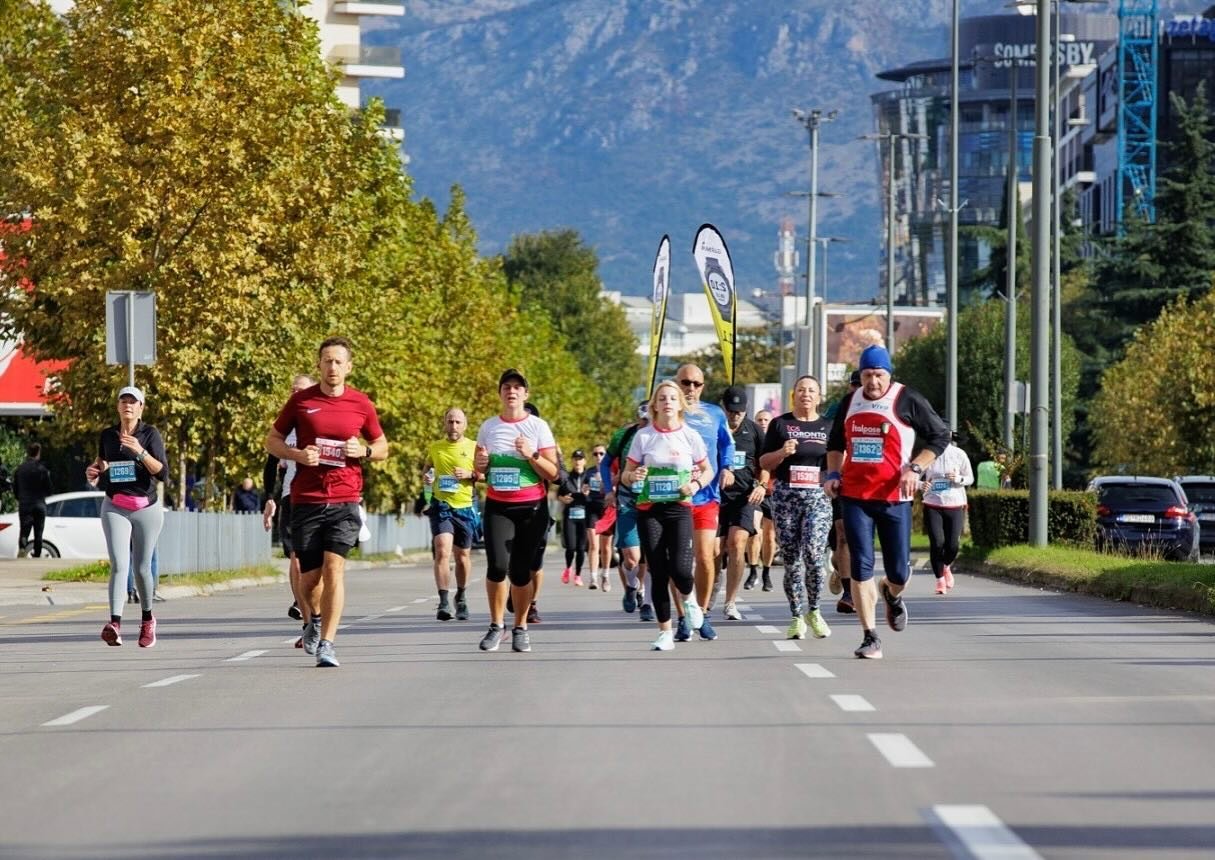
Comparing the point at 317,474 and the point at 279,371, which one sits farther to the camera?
the point at 279,371

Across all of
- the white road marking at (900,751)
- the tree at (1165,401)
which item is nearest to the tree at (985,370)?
the tree at (1165,401)

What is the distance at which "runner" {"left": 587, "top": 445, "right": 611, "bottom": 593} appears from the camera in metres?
30.7

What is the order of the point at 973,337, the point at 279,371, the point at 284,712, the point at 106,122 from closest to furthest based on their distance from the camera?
the point at 284,712
the point at 106,122
the point at 279,371
the point at 973,337

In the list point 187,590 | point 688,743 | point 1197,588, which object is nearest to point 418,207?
point 187,590

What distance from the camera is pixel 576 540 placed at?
113ft

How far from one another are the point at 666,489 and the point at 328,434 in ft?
8.35

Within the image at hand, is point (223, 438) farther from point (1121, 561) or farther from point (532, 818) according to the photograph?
point (532, 818)

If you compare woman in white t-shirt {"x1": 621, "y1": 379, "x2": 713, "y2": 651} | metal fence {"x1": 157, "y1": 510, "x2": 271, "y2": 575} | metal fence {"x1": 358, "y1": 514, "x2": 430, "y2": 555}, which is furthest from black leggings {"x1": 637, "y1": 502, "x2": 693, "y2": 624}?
metal fence {"x1": 358, "y1": 514, "x2": 430, "y2": 555}

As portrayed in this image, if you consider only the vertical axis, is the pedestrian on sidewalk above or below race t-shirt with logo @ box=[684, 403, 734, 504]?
below

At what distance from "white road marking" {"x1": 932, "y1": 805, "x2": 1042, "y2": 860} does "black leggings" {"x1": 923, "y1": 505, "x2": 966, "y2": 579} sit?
17.3 metres

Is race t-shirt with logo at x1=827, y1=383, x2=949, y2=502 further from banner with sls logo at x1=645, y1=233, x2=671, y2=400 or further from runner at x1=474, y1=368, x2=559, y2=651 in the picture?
banner with sls logo at x1=645, y1=233, x2=671, y2=400

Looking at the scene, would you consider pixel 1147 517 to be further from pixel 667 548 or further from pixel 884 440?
pixel 884 440

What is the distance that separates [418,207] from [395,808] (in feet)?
173

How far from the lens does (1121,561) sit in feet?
99.1
